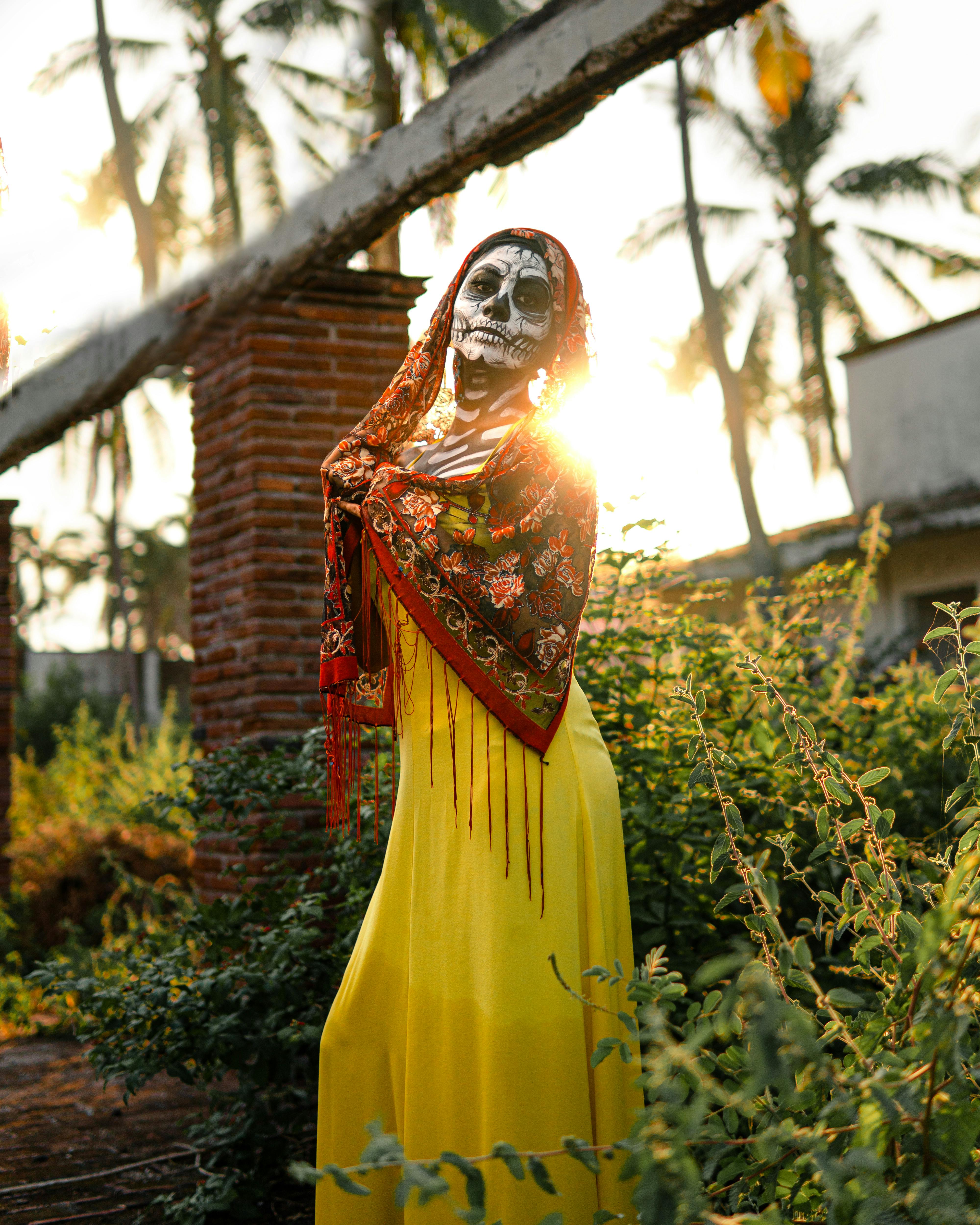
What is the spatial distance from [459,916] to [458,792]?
0.21 meters

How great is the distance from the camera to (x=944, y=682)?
1651 millimetres

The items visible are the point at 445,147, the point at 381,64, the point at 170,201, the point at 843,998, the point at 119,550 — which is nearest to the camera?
the point at 843,998

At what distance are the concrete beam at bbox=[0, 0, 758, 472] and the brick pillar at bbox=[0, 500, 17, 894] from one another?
193cm

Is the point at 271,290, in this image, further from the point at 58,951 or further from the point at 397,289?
the point at 58,951

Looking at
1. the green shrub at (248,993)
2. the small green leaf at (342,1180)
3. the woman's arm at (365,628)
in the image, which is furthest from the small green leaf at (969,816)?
the green shrub at (248,993)

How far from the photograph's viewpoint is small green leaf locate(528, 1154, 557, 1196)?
1.07 metres

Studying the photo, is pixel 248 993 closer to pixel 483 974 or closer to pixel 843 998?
pixel 483 974

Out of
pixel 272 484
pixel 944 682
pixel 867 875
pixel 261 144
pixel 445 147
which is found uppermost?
pixel 261 144

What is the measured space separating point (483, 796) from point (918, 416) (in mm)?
10797

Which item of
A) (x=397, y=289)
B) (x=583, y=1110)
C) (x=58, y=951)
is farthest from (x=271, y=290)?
(x=58, y=951)

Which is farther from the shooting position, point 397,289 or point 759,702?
point 397,289

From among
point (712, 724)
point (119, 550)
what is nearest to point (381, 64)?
point (119, 550)

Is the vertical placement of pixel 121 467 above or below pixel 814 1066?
above

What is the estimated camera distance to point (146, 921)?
20.5 feet
